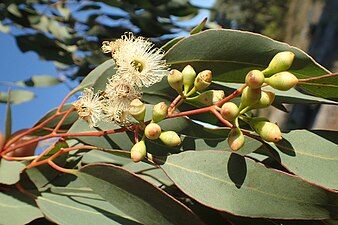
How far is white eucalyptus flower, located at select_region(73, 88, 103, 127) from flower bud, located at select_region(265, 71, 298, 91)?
265 millimetres

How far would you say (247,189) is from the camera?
2.13 feet

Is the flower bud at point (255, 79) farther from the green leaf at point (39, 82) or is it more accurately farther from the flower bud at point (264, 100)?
the green leaf at point (39, 82)

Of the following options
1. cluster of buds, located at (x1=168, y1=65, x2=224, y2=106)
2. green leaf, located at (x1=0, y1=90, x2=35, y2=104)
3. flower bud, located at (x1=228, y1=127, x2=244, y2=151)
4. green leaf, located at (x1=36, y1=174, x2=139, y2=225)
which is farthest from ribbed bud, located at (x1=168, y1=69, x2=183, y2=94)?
green leaf, located at (x1=0, y1=90, x2=35, y2=104)

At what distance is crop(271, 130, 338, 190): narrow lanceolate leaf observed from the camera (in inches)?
26.9

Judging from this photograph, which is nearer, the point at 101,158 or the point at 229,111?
the point at 229,111

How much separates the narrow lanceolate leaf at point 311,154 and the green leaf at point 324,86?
0.18 feet

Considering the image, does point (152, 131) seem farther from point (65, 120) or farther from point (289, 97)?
point (65, 120)

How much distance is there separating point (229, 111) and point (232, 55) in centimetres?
17

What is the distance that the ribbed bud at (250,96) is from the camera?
0.61 m

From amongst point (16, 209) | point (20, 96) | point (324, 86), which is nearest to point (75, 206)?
point (16, 209)

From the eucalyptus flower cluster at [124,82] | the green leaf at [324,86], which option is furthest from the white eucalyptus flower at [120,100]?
the green leaf at [324,86]

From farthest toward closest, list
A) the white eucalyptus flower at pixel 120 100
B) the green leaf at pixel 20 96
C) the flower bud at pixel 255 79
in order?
the green leaf at pixel 20 96 → the white eucalyptus flower at pixel 120 100 → the flower bud at pixel 255 79

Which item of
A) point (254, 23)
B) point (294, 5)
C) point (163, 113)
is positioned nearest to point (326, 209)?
point (163, 113)

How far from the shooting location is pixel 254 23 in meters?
8.95
